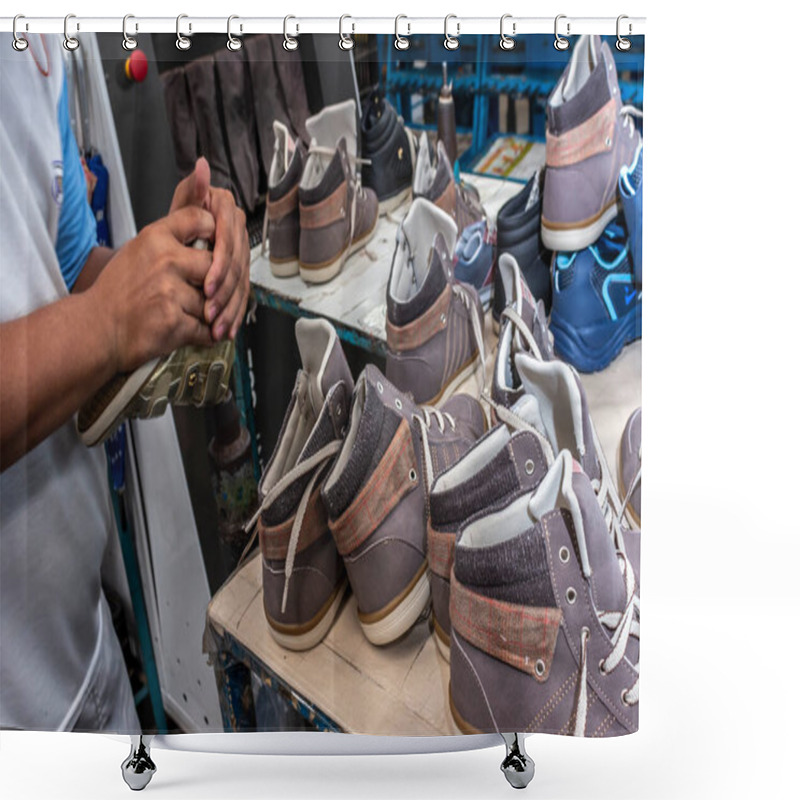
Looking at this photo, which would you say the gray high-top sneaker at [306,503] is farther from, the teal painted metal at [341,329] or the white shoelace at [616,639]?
the white shoelace at [616,639]

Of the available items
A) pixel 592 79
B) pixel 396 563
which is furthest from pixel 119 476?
pixel 592 79

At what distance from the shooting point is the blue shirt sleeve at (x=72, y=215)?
1149 millimetres

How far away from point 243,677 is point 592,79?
0.83 metres

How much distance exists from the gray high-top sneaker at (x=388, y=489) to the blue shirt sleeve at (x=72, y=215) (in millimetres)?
349

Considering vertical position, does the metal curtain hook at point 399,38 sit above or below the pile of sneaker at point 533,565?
above

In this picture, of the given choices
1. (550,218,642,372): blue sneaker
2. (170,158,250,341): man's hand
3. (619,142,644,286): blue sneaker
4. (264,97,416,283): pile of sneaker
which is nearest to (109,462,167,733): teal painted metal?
(170,158,250,341): man's hand

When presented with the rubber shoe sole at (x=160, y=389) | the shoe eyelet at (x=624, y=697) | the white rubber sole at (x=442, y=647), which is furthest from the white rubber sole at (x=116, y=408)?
the shoe eyelet at (x=624, y=697)

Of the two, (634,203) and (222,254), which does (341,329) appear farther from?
(634,203)

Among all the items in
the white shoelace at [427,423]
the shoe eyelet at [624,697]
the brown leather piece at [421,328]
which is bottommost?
the shoe eyelet at [624,697]

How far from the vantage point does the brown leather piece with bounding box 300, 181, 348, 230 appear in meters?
1.18

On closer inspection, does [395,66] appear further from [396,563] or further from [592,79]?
[396,563]

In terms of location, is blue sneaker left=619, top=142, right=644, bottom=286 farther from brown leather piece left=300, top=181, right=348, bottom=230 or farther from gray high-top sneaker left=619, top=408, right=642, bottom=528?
brown leather piece left=300, top=181, right=348, bottom=230

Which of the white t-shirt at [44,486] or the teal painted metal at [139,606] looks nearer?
the white t-shirt at [44,486]

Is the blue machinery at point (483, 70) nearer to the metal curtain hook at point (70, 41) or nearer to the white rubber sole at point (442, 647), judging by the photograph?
the metal curtain hook at point (70, 41)
